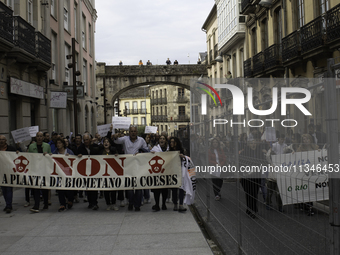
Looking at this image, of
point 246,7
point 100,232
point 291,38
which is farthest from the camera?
point 246,7

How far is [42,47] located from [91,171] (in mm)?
10201

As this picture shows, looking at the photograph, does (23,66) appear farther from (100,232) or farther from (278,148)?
(278,148)

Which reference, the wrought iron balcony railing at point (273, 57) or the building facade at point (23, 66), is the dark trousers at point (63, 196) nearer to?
the building facade at point (23, 66)

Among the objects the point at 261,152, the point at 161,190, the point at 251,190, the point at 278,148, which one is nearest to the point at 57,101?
the point at 161,190

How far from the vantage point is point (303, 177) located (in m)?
3.36

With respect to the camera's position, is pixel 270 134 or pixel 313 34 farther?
pixel 313 34

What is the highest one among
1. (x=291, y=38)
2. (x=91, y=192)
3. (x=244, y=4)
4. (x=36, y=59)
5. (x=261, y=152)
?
(x=244, y=4)

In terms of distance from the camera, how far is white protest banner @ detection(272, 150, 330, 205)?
320 centimetres

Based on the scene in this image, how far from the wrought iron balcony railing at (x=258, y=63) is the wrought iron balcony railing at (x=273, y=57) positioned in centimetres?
71

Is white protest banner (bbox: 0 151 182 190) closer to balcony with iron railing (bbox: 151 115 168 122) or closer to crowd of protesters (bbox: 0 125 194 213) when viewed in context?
crowd of protesters (bbox: 0 125 194 213)

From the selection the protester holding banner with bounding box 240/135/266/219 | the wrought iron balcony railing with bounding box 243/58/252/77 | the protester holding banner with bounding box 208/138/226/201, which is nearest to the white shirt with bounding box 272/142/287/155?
the protester holding banner with bounding box 240/135/266/219

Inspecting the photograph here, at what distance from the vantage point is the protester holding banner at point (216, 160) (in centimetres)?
678

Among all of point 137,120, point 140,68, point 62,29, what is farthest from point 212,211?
point 137,120

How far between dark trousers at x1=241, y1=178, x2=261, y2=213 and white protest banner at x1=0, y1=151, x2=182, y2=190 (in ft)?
11.4
